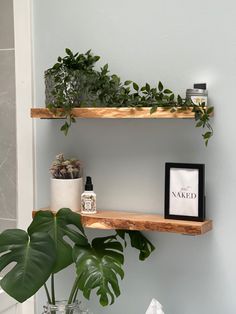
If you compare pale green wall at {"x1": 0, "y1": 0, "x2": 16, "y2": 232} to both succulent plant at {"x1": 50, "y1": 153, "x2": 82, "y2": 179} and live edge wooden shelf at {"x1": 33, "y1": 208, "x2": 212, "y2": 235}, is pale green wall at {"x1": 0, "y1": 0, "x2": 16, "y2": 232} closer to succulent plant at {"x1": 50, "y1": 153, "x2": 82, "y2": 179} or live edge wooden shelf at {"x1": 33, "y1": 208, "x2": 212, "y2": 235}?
succulent plant at {"x1": 50, "y1": 153, "x2": 82, "y2": 179}

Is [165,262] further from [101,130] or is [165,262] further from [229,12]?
[229,12]

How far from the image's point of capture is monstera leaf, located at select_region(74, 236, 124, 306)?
1.66 meters

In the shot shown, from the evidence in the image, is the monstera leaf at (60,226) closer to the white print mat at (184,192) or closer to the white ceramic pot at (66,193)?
the white ceramic pot at (66,193)

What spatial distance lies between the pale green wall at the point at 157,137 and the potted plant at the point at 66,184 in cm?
8

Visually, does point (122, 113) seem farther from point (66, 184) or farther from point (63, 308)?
point (63, 308)

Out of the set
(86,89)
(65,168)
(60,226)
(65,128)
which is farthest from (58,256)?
(86,89)

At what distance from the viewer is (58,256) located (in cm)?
174

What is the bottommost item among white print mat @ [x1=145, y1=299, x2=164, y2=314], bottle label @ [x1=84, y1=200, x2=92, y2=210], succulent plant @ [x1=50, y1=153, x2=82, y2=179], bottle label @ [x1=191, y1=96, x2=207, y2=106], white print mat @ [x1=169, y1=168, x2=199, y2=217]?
white print mat @ [x1=145, y1=299, x2=164, y2=314]

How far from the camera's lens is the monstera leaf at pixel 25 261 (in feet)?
5.28

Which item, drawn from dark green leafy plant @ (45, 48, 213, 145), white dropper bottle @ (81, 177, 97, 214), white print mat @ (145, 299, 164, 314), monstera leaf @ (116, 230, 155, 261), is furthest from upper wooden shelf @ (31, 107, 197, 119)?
white print mat @ (145, 299, 164, 314)

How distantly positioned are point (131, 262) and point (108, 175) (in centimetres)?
31

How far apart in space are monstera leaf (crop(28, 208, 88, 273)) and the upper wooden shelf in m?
0.31

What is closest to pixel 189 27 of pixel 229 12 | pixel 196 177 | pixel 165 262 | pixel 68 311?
pixel 229 12

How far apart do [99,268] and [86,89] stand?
0.58 m
